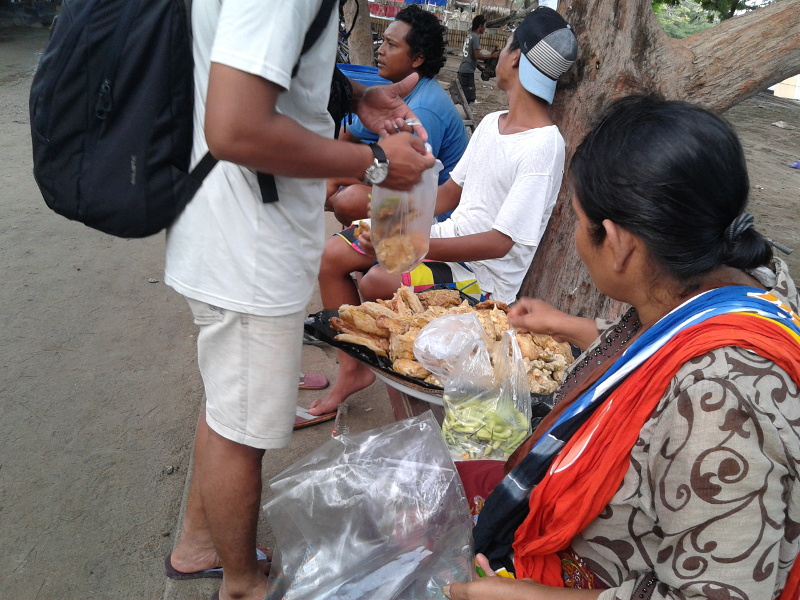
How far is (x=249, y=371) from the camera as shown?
1619 millimetres

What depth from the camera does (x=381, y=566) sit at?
1.65 meters

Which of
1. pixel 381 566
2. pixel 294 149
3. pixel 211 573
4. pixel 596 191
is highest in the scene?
pixel 596 191

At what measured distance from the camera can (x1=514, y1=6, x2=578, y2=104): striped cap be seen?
2.60 meters

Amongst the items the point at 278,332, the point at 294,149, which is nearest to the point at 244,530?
the point at 278,332

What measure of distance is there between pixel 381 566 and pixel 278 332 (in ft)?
2.17

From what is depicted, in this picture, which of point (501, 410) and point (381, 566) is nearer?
point (381, 566)

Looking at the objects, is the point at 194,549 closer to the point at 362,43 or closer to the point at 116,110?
the point at 116,110

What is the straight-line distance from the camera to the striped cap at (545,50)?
102 inches

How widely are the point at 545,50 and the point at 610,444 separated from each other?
1903 mm

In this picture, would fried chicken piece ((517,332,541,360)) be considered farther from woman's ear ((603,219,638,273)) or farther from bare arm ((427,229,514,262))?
woman's ear ((603,219,638,273))

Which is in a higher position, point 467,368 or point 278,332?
point 278,332

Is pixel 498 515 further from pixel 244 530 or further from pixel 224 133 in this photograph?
pixel 224 133

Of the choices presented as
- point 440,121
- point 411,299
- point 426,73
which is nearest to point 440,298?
point 411,299

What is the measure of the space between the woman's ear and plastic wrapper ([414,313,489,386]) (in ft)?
2.94
